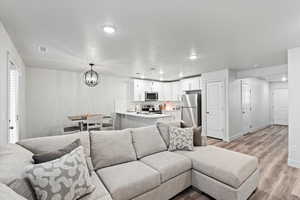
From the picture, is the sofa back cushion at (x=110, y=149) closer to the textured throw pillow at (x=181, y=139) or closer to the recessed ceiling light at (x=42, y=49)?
the textured throw pillow at (x=181, y=139)

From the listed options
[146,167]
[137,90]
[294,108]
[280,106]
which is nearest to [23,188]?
[146,167]

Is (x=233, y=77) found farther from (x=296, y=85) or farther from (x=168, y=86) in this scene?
(x=168, y=86)

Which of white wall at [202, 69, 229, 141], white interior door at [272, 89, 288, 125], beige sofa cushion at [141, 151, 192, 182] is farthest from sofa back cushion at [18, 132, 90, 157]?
white interior door at [272, 89, 288, 125]

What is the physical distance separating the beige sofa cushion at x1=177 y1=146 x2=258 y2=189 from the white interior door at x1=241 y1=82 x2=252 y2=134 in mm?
4059

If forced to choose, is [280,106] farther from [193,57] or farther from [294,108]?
[193,57]

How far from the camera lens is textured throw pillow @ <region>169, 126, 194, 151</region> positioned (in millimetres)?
2455

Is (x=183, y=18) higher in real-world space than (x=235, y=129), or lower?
higher

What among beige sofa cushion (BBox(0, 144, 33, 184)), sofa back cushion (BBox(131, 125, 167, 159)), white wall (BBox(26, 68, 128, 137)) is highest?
white wall (BBox(26, 68, 128, 137))

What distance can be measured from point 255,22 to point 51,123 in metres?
5.65

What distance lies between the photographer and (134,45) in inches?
103

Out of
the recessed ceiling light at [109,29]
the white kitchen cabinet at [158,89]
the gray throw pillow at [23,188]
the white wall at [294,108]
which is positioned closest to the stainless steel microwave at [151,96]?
the white kitchen cabinet at [158,89]

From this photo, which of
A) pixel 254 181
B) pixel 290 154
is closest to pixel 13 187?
pixel 254 181

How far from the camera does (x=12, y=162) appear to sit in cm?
114

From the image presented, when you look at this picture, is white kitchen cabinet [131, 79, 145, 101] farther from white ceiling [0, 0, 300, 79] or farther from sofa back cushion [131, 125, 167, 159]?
sofa back cushion [131, 125, 167, 159]
